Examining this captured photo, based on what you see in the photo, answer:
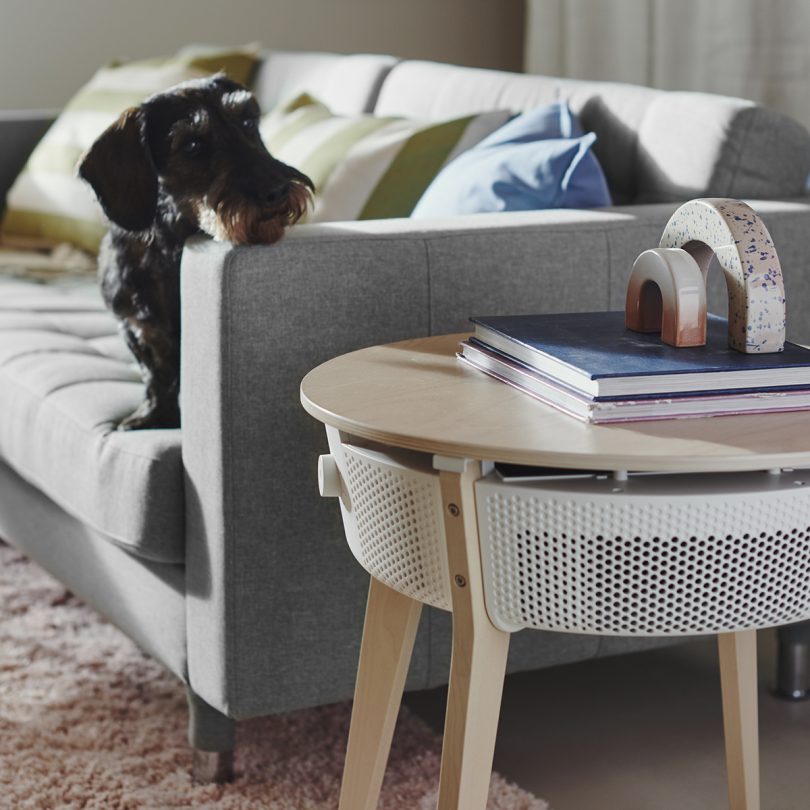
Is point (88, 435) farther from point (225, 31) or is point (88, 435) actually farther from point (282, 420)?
point (225, 31)

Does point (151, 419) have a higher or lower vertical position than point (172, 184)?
lower

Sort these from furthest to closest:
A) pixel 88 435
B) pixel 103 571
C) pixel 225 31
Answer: pixel 225 31 < pixel 103 571 < pixel 88 435

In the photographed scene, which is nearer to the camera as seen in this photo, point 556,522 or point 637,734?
point 556,522

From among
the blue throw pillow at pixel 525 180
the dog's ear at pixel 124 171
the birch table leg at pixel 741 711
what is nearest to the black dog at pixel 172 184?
the dog's ear at pixel 124 171

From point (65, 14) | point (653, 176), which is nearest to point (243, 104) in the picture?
point (653, 176)

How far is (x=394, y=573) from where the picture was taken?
1110 millimetres

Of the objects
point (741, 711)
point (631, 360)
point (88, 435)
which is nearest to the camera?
point (631, 360)

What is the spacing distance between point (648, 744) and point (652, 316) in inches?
26.6

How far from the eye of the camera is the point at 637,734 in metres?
1.69

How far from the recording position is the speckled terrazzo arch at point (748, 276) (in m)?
1.13

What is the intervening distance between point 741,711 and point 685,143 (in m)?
0.82

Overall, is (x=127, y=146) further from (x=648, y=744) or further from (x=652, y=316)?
(x=648, y=744)

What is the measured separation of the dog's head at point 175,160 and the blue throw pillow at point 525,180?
285mm

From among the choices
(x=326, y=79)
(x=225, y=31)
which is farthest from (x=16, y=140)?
(x=225, y=31)
